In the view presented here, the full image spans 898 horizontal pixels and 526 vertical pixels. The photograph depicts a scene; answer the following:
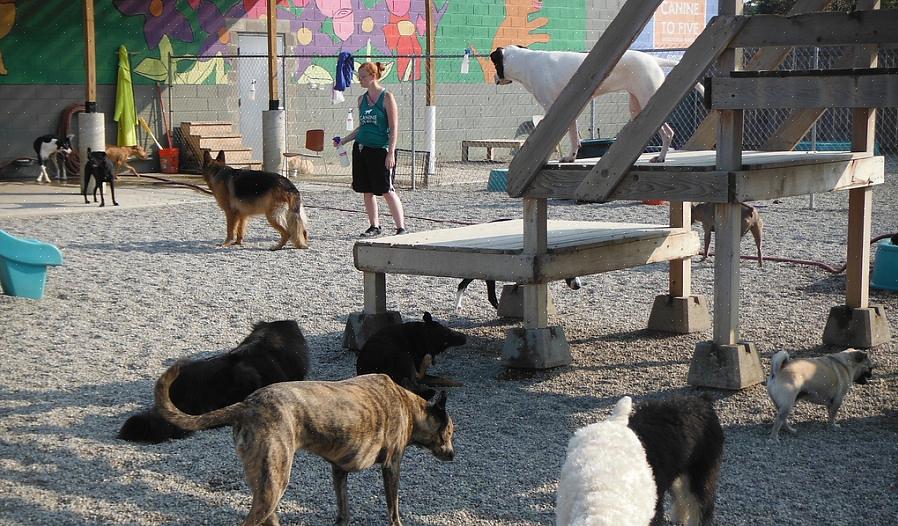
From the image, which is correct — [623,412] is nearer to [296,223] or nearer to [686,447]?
[686,447]

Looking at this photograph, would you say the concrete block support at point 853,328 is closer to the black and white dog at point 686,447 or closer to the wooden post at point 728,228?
the wooden post at point 728,228

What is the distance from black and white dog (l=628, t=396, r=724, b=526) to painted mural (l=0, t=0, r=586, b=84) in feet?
40.0

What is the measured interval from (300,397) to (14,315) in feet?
16.3

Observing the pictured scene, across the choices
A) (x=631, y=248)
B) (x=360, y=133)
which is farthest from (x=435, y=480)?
(x=360, y=133)

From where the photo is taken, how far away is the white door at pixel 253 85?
20.0m

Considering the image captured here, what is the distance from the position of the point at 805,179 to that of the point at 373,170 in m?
6.04

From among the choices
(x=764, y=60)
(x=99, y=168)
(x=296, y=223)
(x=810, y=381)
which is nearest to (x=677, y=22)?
(x=99, y=168)

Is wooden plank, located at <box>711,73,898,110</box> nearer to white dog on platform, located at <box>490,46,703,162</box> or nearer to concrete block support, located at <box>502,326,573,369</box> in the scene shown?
white dog on platform, located at <box>490,46,703,162</box>

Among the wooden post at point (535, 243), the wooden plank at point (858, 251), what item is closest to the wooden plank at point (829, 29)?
the wooden post at point (535, 243)

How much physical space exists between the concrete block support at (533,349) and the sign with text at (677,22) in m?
20.5

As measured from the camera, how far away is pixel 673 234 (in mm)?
7777

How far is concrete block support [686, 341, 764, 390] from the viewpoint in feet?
20.4

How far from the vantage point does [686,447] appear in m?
4.05

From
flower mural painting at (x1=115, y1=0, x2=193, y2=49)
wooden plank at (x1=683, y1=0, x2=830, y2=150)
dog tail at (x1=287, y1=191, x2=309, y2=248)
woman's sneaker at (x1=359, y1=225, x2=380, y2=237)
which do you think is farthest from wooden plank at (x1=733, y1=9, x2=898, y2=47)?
flower mural painting at (x1=115, y1=0, x2=193, y2=49)
